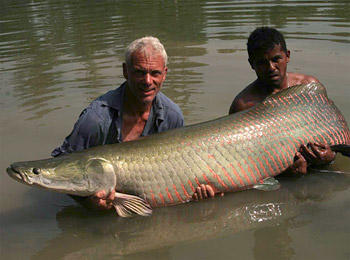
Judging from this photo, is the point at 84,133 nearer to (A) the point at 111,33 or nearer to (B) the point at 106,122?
(B) the point at 106,122

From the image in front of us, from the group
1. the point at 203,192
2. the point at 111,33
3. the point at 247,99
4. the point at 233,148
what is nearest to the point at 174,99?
the point at 247,99

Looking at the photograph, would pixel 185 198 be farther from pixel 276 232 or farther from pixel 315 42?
pixel 315 42

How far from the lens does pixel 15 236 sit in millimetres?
3230

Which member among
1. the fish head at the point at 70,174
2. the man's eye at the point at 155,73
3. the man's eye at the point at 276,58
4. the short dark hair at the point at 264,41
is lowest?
the fish head at the point at 70,174

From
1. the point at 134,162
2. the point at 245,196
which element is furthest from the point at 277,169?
the point at 134,162

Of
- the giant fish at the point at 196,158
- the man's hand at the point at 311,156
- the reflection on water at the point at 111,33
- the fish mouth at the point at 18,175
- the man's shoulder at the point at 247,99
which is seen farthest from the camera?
the reflection on water at the point at 111,33

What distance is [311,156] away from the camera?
3.61 metres

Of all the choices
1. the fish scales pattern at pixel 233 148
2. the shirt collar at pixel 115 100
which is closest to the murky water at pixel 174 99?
the fish scales pattern at pixel 233 148

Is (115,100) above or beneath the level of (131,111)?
above

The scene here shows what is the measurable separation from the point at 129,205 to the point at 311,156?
4.74ft

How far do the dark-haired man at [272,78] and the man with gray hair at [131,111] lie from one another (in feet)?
2.88

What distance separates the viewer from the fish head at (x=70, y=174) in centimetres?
300

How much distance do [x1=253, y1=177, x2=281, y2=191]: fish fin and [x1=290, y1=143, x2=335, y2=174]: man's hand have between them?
23 centimetres

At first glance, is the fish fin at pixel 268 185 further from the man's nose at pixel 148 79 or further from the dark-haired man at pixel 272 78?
the man's nose at pixel 148 79
